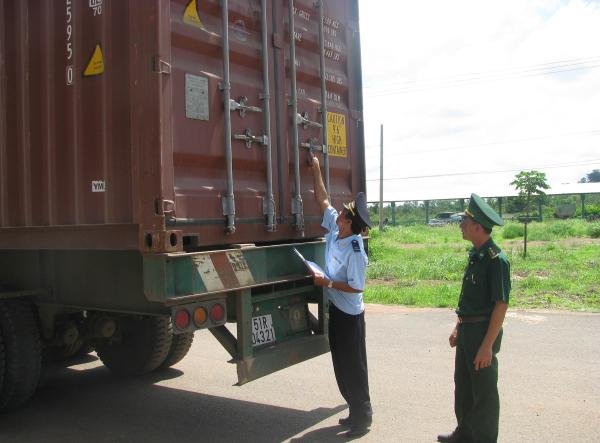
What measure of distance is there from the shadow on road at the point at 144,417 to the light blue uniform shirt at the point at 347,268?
3.07ft

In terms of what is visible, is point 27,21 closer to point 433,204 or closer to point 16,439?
point 16,439

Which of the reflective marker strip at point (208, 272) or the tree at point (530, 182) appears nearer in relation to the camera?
the reflective marker strip at point (208, 272)

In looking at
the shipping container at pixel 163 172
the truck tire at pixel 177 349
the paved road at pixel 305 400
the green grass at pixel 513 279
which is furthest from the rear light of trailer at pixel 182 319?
the green grass at pixel 513 279

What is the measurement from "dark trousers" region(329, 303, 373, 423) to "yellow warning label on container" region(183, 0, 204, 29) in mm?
2232

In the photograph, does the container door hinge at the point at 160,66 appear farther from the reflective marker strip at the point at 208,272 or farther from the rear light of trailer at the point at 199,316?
the rear light of trailer at the point at 199,316

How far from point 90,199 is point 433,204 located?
252 feet

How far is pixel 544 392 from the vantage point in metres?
5.25

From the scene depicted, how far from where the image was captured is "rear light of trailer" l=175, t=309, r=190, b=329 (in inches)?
149

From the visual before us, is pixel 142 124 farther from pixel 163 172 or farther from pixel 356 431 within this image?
pixel 356 431

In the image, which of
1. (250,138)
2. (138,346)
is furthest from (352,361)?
(138,346)

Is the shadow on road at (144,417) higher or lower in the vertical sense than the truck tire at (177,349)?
lower

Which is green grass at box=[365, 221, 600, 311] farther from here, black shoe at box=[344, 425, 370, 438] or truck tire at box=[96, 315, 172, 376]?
black shoe at box=[344, 425, 370, 438]

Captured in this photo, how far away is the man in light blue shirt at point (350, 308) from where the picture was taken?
4.39 metres

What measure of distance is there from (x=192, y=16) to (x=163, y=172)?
43.9 inches
